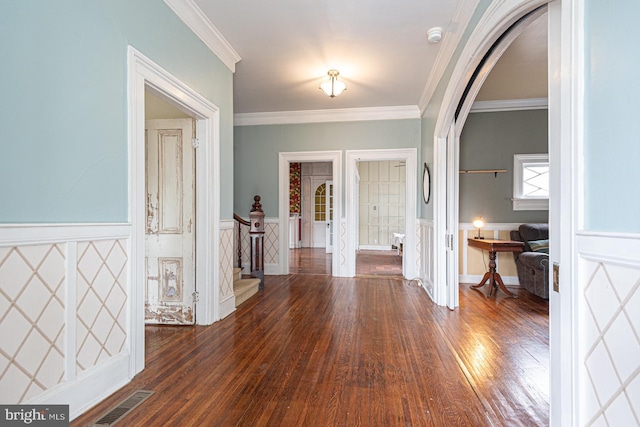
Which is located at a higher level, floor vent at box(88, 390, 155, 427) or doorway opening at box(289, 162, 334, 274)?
doorway opening at box(289, 162, 334, 274)

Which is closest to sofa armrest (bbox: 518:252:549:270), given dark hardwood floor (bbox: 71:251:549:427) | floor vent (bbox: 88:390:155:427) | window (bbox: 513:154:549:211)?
dark hardwood floor (bbox: 71:251:549:427)

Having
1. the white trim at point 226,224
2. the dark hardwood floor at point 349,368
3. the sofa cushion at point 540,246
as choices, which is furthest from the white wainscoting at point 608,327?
the sofa cushion at point 540,246

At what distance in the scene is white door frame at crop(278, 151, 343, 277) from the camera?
5281mm

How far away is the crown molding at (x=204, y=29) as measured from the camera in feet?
8.20

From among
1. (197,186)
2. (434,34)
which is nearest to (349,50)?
(434,34)

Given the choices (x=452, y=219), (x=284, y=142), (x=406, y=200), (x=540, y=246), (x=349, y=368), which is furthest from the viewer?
(x=284, y=142)

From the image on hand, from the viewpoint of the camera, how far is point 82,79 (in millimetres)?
1654

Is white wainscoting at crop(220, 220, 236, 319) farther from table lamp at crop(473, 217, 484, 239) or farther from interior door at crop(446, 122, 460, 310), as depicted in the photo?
table lamp at crop(473, 217, 484, 239)

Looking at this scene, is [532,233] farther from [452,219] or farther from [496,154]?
[452,219]

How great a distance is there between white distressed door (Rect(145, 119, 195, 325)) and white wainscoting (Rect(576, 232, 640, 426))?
112 inches

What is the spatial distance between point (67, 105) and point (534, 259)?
15.5ft

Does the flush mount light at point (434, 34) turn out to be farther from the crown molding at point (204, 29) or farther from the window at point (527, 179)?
the window at point (527, 179)

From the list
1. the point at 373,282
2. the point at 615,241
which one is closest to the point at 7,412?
the point at 615,241

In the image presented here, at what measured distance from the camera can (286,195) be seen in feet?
18.0
